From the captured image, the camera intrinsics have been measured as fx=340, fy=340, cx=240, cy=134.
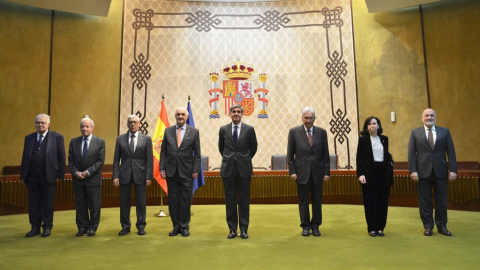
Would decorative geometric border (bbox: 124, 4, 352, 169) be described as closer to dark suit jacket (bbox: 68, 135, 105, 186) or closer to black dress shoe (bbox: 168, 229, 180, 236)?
dark suit jacket (bbox: 68, 135, 105, 186)

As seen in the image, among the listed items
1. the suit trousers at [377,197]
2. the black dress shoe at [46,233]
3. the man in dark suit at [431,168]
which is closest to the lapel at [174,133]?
the black dress shoe at [46,233]

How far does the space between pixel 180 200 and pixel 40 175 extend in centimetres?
172

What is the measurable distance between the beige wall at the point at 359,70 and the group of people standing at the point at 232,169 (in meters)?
3.71

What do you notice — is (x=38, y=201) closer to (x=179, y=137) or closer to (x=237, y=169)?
(x=179, y=137)

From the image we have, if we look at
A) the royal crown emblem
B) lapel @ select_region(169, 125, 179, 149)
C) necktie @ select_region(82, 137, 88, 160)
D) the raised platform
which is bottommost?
the raised platform

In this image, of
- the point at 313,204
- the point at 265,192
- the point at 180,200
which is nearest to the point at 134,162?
the point at 180,200

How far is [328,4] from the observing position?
8266mm

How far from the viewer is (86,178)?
13.4 ft

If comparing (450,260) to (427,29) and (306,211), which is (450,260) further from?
(427,29)

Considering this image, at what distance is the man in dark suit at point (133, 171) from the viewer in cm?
410

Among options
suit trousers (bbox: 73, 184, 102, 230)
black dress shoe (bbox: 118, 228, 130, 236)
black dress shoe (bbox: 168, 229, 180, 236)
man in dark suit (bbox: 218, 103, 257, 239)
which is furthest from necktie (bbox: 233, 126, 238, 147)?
suit trousers (bbox: 73, 184, 102, 230)

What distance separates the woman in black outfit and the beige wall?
163 inches

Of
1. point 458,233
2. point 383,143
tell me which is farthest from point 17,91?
point 458,233

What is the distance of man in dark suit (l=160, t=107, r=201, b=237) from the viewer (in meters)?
3.99
